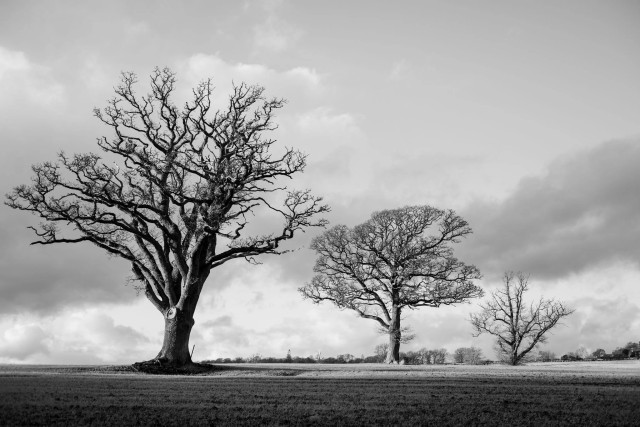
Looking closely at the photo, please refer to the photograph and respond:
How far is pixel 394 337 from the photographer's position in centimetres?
4847

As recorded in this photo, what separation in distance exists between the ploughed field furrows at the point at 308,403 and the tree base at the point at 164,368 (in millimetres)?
8734

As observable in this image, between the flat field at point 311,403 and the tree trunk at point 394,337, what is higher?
the tree trunk at point 394,337

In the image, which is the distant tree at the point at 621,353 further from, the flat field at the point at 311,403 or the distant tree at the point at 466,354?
the flat field at the point at 311,403

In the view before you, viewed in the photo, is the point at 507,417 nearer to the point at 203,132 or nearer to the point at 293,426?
the point at 293,426

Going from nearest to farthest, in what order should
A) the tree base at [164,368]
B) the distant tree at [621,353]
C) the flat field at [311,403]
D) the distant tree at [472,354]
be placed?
the flat field at [311,403]
the tree base at [164,368]
the distant tree at [621,353]
the distant tree at [472,354]

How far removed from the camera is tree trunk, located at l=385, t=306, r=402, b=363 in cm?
4844

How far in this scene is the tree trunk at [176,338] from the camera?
34.1 m

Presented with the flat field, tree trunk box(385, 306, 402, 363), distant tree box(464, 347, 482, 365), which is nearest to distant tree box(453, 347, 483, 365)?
distant tree box(464, 347, 482, 365)

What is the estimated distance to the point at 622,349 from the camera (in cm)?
7244

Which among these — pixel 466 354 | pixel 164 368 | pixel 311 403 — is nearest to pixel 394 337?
pixel 164 368

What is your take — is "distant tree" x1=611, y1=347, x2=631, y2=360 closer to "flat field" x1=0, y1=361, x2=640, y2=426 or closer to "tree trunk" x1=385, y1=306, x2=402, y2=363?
"tree trunk" x1=385, y1=306, x2=402, y2=363

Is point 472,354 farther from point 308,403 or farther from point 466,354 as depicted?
point 308,403

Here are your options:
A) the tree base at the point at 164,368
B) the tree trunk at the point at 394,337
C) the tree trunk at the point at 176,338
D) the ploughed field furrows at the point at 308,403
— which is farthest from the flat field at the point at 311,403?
the tree trunk at the point at 394,337

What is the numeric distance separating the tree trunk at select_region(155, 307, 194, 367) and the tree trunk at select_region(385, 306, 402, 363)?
62.5 feet
